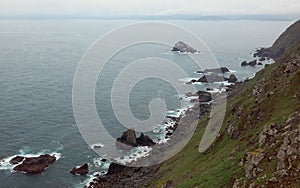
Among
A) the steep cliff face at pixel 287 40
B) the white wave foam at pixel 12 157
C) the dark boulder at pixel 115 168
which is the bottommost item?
the dark boulder at pixel 115 168

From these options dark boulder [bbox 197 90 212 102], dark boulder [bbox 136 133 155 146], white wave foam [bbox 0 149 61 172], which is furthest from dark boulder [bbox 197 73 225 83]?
white wave foam [bbox 0 149 61 172]

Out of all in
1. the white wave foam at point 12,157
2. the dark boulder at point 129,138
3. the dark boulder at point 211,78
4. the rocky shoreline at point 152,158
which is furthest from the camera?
the dark boulder at point 211,78

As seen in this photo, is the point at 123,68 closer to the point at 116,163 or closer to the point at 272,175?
the point at 116,163

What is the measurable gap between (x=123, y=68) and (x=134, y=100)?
5877cm

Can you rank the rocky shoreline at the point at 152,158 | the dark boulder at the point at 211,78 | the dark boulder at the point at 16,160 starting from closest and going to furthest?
the rocky shoreline at the point at 152,158 → the dark boulder at the point at 16,160 → the dark boulder at the point at 211,78

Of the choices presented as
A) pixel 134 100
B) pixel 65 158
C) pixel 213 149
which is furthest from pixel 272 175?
pixel 134 100

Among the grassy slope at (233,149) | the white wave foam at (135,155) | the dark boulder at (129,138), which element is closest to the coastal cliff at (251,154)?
the grassy slope at (233,149)

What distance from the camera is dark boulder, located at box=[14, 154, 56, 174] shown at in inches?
2628

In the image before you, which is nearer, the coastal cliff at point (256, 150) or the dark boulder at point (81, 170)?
the coastal cliff at point (256, 150)

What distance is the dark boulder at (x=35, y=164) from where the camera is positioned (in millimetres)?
66750

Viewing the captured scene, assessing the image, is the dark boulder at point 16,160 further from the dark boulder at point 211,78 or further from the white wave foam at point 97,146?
the dark boulder at point 211,78

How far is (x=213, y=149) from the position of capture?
172ft

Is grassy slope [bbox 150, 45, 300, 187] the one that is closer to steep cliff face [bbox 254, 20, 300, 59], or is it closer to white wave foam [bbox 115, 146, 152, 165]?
white wave foam [bbox 115, 146, 152, 165]

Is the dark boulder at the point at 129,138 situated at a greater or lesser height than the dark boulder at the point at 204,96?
lesser
